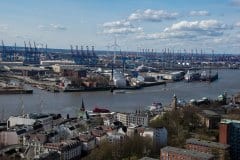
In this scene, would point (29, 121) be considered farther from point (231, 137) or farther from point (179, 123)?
point (231, 137)

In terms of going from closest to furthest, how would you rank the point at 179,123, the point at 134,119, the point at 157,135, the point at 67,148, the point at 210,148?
the point at 67,148 < the point at 210,148 < the point at 157,135 < the point at 179,123 < the point at 134,119

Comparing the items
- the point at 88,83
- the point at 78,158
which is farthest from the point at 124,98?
the point at 78,158

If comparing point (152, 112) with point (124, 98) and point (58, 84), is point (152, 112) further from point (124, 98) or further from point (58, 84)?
point (58, 84)

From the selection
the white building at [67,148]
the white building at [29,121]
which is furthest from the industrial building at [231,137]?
the white building at [29,121]

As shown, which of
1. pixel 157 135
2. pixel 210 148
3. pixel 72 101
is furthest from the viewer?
pixel 72 101

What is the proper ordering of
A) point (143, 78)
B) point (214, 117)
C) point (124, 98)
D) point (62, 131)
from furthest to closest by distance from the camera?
point (143, 78)
point (124, 98)
point (214, 117)
point (62, 131)

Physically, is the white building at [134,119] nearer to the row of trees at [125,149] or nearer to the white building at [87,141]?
the white building at [87,141]

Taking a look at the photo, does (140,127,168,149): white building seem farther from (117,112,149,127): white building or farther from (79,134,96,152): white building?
(117,112,149,127): white building

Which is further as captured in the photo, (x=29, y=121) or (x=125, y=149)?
(x=29, y=121)

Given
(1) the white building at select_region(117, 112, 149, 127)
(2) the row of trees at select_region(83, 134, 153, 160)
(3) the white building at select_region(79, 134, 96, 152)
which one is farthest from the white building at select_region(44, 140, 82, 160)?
(1) the white building at select_region(117, 112, 149, 127)

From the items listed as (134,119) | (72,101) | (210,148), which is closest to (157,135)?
(210,148)

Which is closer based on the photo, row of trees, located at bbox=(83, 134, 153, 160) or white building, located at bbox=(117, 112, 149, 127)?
row of trees, located at bbox=(83, 134, 153, 160)
